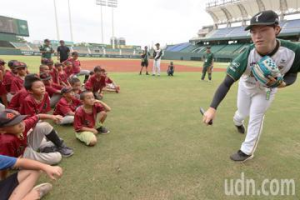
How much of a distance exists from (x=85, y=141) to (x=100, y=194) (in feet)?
4.05

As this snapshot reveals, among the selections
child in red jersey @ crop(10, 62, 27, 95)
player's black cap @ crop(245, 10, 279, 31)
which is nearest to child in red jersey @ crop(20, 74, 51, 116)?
child in red jersey @ crop(10, 62, 27, 95)

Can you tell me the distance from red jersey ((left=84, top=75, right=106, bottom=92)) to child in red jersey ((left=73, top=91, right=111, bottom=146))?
2232mm

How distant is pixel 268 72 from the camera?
2.10m

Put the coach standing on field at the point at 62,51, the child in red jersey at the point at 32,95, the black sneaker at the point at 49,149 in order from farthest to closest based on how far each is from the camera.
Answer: the coach standing on field at the point at 62,51 < the child in red jersey at the point at 32,95 < the black sneaker at the point at 49,149

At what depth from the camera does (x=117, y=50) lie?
172ft

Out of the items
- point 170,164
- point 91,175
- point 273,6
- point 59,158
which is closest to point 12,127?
point 59,158

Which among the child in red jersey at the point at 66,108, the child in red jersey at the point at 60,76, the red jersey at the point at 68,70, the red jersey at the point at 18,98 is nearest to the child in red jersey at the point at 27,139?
the red jersey at the point at 18,98

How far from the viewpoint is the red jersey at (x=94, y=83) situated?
18.5 feet

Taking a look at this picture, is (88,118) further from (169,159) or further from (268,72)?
(268,72)

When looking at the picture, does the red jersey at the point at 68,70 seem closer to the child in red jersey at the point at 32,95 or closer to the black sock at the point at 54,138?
the child in red jersey at the point at 32,95

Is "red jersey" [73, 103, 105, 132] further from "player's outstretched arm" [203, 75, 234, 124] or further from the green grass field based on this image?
"player's outstretched arm" [203, 75, 234, 124]

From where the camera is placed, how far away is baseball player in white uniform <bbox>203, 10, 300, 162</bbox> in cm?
202

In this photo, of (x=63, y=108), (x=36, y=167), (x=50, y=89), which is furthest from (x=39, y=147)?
(x=50, y=89)

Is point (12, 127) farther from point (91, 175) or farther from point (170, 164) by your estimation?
point (170, 164)
